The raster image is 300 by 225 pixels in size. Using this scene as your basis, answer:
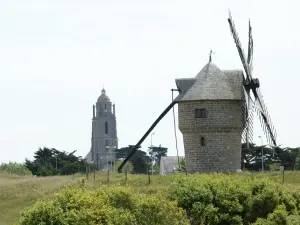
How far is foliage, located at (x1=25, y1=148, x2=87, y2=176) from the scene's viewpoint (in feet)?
341

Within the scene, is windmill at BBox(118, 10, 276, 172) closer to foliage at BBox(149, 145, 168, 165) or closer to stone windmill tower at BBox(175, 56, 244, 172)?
stone windmill tower at BBox(175, 56, 244, 172)

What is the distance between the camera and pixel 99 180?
60031 millimetres

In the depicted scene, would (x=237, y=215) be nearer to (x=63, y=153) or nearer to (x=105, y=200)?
(x=105, y=200)

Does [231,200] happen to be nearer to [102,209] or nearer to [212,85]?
[102,209]

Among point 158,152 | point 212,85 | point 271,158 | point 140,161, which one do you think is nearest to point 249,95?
point 212,85

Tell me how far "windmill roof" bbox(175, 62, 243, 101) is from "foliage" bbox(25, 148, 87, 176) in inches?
1511

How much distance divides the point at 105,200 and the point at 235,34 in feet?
104

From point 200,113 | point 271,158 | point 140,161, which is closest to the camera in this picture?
point 200,113

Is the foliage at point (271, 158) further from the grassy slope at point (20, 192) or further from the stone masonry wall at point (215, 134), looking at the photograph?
the grassy slope at point (20, 192)

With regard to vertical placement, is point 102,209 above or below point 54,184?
below

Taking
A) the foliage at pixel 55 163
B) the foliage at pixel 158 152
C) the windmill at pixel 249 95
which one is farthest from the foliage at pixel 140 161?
the windmill at pixel 249 95

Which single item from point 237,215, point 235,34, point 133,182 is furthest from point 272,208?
point 235,34

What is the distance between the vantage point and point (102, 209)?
3550cm

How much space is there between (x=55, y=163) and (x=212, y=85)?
56.4 metres
